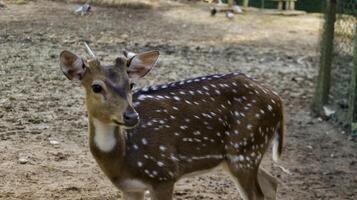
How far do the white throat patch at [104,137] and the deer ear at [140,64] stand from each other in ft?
1.17

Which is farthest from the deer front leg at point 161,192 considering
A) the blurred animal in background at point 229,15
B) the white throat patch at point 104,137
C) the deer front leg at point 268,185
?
the blurred animal in background at point 229,15

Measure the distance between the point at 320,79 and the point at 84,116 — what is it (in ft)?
8.81

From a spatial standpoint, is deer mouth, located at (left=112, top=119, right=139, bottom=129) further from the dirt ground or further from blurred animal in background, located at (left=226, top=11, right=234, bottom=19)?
blurred animal in background, located at (left=226, top=11, right=234, bottom=19)

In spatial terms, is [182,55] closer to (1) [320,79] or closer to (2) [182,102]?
(1) [320,79]

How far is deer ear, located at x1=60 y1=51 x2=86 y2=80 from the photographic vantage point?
4250mm

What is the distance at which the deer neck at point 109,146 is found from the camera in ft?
14.1

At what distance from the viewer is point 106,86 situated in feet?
13.7

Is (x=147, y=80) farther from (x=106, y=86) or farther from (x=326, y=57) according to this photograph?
(x=106, y=86)

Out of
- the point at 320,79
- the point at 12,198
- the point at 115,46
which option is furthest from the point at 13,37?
the point at 12,198

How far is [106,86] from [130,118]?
261mm

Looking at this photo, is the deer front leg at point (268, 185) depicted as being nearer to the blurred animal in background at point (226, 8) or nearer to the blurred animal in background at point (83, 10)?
the blurred animal in background at point (83, 10)

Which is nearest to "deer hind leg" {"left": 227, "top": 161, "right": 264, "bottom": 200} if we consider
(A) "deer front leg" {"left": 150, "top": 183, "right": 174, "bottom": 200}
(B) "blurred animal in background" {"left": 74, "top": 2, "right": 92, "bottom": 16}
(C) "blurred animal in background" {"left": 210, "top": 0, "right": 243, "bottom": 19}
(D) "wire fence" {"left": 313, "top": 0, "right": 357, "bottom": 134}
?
(A) "deer front leg" {"left": 150, "top": 183, "right": 174, "bottom": 200}

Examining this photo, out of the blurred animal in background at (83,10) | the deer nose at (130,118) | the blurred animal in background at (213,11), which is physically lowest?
the blurred animal in background at (213,11)

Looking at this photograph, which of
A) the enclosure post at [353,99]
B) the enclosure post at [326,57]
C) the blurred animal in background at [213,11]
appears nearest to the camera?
the enclosure post at [353,99]
